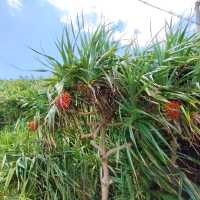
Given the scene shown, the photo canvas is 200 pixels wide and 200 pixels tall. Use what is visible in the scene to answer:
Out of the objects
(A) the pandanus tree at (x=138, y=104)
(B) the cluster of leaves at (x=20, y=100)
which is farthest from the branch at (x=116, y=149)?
(B) the cluster of leaves at (x=20, y=100)

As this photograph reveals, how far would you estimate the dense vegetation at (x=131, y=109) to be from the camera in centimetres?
433

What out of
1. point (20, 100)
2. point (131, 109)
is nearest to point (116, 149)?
point (131, 109)

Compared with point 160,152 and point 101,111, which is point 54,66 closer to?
point 101,111

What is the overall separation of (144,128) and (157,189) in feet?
2.40

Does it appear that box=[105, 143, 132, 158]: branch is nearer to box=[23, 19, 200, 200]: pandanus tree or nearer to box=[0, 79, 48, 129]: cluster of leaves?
box=[23, 19, 200, 200]: pandanus tree

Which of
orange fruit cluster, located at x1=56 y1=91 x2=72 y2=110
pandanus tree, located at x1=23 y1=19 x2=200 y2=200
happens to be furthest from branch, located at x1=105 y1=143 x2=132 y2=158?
orange fruit cluster, located at x1=56 y1=91 x2=72 y2=110

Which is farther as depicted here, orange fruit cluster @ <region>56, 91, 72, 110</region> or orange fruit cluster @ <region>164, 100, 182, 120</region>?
orange fruit cluster @ <region>56, 91, 72, 110</region>

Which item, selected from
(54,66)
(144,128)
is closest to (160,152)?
(144,128)

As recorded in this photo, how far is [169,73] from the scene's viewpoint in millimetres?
4465

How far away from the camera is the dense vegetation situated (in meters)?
4.33

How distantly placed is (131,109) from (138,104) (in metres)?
0.09

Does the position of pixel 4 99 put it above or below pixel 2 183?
above

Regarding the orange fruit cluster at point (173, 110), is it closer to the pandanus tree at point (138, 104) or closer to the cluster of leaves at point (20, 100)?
the pandanus tree at point (138, 104)

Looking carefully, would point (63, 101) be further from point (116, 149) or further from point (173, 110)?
point (173, 110)
